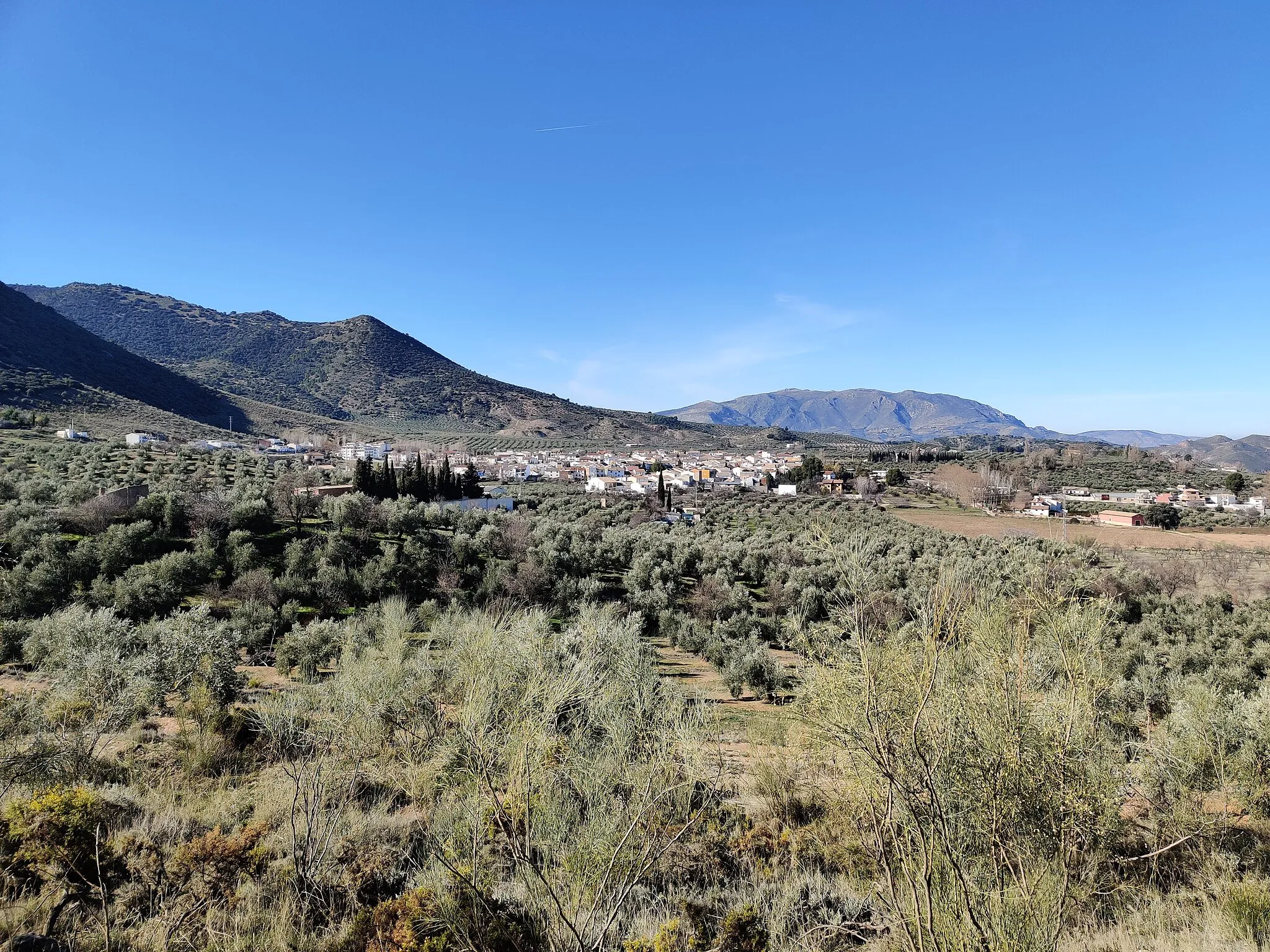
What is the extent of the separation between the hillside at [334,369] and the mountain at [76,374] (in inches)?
818

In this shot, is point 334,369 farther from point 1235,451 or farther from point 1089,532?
point 1235,451

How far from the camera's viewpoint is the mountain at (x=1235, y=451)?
107938mm

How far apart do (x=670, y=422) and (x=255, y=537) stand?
376ft

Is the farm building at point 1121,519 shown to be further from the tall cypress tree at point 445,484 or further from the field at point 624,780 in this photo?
Result: the tall cypress tree at point 445,484

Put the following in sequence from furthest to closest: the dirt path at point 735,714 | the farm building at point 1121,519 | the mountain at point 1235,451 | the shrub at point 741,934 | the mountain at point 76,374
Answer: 1. the mountain at point 1235,451
2. the mountain at point 76,374
3. the farm building at point 1121,519
4. the dirt path at point 735,714
5. the shrub at point 741,934

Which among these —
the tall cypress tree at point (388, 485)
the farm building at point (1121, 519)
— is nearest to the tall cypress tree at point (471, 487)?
the tall cypress tree at point (388, 485)

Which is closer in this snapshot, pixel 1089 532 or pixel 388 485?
pixel 1089 532

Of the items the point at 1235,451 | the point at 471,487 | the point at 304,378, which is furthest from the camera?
the point at 1235,451

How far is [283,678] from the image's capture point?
35.6 feet

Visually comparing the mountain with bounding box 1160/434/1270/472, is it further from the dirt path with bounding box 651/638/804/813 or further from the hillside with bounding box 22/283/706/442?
the dirt path with bounding box 651/638/804/813

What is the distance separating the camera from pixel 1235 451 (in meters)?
120

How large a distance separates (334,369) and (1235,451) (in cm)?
19500

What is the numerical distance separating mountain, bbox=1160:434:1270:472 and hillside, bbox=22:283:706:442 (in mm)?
104136

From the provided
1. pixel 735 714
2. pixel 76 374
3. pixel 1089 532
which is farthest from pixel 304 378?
pixel 1089 532
